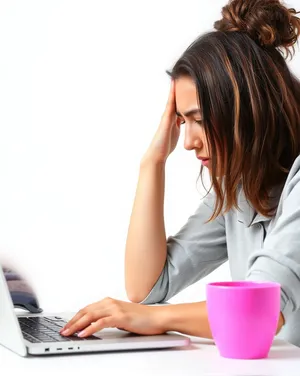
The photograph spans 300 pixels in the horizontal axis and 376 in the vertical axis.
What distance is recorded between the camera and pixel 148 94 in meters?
3.12

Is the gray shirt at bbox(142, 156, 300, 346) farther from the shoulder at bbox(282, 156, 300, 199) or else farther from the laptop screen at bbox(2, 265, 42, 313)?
the laptop screen at bbox(2, 265, 42, 313)

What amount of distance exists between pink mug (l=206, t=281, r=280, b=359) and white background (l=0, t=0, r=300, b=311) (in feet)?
7.09

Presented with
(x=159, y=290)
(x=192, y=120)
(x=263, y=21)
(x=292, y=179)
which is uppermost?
(x=263, y=21)

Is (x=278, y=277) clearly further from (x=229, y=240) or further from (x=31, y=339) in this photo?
(x=229, y=240)

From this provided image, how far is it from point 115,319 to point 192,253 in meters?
0.58

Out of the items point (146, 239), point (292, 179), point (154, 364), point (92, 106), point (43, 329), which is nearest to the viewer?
point (154, 364)

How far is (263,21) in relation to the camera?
1.47 m

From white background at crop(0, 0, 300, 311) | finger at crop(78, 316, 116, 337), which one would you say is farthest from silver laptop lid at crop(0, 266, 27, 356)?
white background at crop(0, 0, 300, 311)

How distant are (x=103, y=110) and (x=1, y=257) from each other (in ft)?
5.49

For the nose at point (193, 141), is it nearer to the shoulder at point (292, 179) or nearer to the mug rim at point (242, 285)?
the shoulder at point (292, 179)

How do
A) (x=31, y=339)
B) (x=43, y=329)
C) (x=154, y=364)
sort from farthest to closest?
(x=43, y=329) → (x=31, y=339) → (x=154, y=364)

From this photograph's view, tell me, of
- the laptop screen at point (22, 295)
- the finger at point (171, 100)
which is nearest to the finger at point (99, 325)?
the laptop screen at point (22, 295)

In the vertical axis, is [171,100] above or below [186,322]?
above

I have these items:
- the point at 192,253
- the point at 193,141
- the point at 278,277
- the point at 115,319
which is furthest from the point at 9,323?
the point at 192,253
